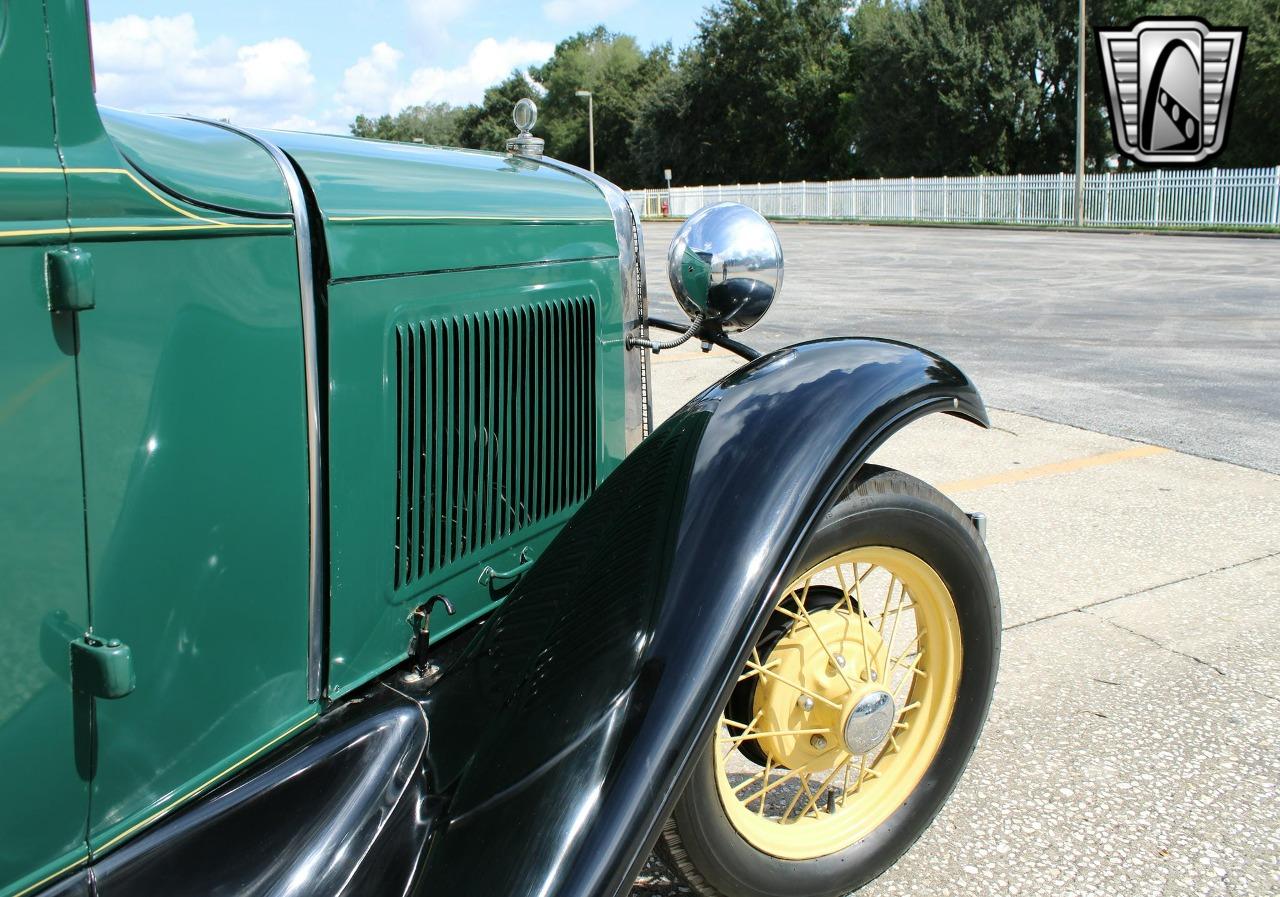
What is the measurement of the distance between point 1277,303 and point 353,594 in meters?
10.9

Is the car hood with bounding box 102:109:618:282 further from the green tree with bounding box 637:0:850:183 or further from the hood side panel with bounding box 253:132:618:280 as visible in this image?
the green tree with bounding box 637:0:850:183

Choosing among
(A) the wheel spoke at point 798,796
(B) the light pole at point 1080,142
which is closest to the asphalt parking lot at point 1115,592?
(A) the wheel spoke at point 798,796

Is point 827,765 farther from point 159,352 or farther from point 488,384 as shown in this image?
point 159,352

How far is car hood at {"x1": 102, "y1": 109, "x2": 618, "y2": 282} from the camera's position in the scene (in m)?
1.38

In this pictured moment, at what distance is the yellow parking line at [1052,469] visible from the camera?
4.90 metres

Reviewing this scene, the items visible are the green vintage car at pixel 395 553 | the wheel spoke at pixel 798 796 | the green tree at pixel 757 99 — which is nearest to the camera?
the green vintage car at pixel 395 553

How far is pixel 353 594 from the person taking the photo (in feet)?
5.48

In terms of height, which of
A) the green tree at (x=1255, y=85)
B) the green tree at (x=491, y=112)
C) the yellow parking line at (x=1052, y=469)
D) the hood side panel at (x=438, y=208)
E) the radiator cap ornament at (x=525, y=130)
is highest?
the green tree at (x=491, y=112)

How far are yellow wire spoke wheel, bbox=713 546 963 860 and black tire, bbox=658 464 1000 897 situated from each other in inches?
0.8

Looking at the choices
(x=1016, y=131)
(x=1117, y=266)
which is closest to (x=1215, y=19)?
(x=1016, y=131)

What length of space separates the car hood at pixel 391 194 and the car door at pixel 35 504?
168mm

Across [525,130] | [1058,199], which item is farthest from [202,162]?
[1058,199]

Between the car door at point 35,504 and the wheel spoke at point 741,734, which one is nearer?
the car door at point 35,504

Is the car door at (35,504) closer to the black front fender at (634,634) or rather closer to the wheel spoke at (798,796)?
the black front fender at (634,634)
